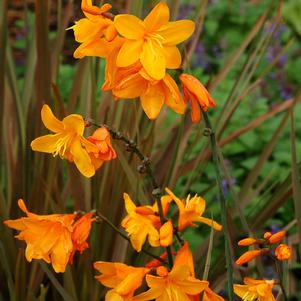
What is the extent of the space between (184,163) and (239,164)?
1.03m

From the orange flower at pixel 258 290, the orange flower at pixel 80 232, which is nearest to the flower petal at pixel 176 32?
the orange flower at pixel 80 232

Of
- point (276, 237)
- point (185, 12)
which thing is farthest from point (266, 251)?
point (185, 12)

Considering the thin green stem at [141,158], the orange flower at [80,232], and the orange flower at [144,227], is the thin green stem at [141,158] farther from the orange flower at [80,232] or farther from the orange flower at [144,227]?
the orange flower at [80,232]

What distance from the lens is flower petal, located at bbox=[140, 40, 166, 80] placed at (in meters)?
1.32

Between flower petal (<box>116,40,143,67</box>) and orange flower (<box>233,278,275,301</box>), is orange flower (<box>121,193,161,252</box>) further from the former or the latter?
flower petal (<box>116,40,143,67</box>)

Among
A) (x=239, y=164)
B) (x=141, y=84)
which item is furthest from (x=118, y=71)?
(x=239, y=164)

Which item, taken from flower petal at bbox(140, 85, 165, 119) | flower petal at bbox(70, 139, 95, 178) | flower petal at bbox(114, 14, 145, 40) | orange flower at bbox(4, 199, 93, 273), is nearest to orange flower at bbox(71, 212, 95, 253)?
A: orange flower at bbox(4, 199, 93, 273)

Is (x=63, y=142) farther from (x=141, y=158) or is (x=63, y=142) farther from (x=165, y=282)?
(x=165, y=282)

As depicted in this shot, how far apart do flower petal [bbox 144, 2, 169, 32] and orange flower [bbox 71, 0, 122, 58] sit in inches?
2.2

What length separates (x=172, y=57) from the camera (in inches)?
54.0

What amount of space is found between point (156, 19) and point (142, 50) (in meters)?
0.07

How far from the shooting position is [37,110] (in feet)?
7.52

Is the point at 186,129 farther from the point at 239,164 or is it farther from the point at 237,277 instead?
the point at 239,164

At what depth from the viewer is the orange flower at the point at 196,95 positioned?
4.48 ft
